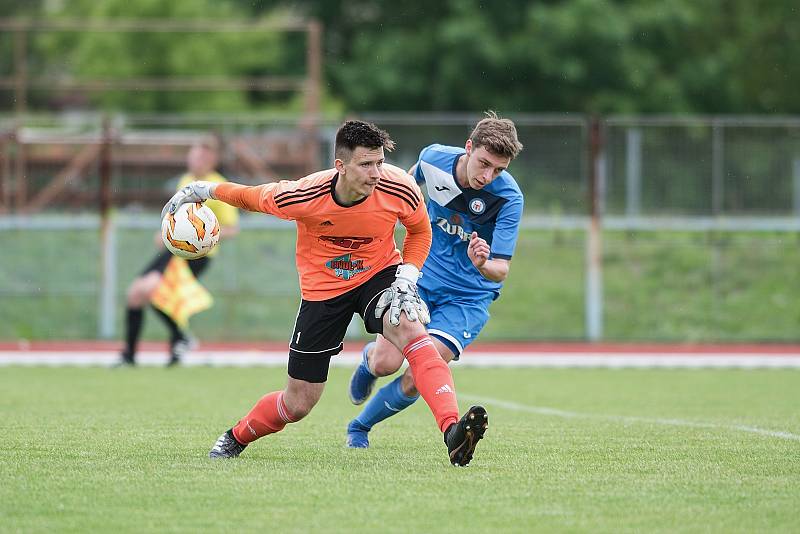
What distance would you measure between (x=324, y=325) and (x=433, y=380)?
0.72m

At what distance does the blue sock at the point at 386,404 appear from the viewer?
7.23 metres

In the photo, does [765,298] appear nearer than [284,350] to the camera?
No

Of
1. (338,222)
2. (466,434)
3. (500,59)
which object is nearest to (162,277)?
(338,222)

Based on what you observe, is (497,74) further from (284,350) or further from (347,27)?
(284,350)

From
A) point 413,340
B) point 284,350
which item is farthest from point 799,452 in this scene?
point 284,350

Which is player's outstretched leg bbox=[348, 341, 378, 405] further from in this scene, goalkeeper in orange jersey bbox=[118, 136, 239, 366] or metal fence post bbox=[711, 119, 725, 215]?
metal fence post bbox=[711, 119, 725, 215]

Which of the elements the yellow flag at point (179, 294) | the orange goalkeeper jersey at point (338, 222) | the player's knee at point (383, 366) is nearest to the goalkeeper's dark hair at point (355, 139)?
the orange goalkeeper jersey at point (338, 222)

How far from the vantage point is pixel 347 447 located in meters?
7.23

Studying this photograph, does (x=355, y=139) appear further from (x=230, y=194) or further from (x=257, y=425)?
(x=257, y=425)

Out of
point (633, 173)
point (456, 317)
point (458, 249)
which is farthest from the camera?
point (633, 173)

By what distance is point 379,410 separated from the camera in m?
7.28

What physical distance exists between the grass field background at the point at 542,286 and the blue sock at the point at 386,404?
1021 cm

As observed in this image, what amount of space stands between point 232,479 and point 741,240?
1335cm

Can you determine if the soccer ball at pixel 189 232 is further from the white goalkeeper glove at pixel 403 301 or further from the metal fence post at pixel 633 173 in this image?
the metal fence post at pixel 633 173
